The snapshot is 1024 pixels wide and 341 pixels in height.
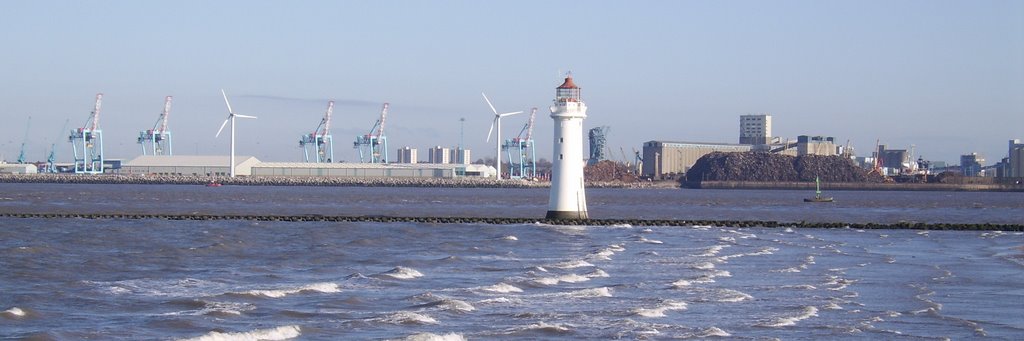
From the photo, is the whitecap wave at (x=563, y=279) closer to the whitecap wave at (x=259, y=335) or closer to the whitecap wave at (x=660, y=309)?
the whitecap wave at (x=660, y=309)

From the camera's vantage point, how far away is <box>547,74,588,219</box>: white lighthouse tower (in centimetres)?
4173

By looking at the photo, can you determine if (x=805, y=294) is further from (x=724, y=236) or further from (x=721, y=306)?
(x=724, y=236)

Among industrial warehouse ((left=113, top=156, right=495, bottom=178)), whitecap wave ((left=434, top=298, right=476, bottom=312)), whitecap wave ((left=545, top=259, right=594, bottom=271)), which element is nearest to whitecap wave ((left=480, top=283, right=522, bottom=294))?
whitecap wave ((left=434, top=298, right=476, bottom=312))

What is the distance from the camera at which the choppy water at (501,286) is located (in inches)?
736

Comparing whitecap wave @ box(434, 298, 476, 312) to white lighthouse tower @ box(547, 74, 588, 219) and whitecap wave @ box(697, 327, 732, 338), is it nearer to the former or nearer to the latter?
whitecap wave @ box(697, 327, 732, 338)

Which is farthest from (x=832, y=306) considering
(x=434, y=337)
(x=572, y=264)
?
(x=572, y=264)

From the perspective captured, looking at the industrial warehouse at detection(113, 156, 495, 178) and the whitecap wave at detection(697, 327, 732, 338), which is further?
the industrial warehouse at detection(113, 156, 495, 178)

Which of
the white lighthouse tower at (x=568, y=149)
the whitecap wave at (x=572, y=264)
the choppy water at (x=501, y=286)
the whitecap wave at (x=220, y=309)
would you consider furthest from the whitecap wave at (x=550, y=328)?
the white lighthouse tower at (x=568, y=149)

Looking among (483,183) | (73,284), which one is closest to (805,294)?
(73,284)

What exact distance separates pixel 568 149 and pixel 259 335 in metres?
24.8

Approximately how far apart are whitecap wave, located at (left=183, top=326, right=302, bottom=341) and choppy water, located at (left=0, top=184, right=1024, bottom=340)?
5 cm

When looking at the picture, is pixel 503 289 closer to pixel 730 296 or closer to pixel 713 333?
pixel 730 296

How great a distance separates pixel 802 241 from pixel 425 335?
25.3 m

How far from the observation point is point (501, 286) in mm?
24453
